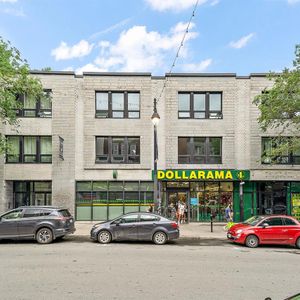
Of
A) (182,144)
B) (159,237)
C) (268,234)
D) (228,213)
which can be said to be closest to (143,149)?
(182,144)

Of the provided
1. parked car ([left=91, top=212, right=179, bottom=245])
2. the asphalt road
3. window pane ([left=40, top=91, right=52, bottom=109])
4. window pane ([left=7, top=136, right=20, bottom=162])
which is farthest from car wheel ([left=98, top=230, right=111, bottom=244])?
window pane ([left=40, top=91, right=52, bottom=109])

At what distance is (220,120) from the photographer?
23281mm

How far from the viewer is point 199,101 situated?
2356 centimetres

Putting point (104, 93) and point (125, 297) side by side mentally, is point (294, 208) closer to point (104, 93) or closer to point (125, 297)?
point (104, 93)

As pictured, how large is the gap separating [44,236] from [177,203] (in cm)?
1081

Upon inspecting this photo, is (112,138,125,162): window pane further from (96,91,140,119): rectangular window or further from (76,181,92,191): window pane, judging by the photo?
(76,181,92,191): window pane

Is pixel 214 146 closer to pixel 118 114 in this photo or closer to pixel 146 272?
pixel 118 114

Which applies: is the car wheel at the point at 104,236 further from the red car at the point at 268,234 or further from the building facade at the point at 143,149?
the building facade at the point at 143,149

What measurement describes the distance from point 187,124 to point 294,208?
29.6 ft

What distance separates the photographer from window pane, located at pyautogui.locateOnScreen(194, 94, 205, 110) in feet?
77.0

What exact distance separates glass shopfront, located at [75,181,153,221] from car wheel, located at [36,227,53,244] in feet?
27.1

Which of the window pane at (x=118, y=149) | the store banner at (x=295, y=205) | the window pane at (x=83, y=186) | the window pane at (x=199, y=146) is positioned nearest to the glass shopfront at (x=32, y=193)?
the window pane at (x=83, y=186)

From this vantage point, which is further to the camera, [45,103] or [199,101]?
[199,101]

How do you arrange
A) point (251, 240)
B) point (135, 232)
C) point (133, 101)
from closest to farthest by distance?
1. point (251, 240)
2. point (135, 232)
3. point (133, 101)
